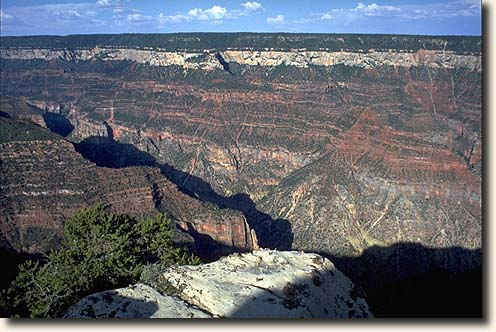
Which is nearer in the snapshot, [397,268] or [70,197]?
[397,268]


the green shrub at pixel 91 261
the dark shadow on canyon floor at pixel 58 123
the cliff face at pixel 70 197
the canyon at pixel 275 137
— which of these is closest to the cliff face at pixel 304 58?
the canyon at pixel 275 137

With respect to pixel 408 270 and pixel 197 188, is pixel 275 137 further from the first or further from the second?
pixel 408 270

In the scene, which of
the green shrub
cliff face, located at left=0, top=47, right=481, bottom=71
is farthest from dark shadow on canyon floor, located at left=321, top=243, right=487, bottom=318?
cliff face, located at left=0, top=47, right=481, bottom=71

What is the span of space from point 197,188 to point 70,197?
3274 cm

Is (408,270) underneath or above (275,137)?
underneath

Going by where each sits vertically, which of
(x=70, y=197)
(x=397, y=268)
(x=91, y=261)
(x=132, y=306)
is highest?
(x=132, y=306)

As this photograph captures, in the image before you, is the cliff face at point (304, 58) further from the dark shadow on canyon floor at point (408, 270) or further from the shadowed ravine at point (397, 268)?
the dark shadow on canyon floor at point (408, 270)

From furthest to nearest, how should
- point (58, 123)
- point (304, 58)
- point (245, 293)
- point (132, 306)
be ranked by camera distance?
point (304, 58) < point (58, 123) < point (245, 293) < point (132, 306)

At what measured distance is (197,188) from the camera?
80938 millimetres

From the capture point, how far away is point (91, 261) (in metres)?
21.9

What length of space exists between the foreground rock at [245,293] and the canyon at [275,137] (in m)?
23.1

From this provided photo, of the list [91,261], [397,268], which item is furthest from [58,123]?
[91,261]

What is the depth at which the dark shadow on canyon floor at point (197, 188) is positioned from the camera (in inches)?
2350

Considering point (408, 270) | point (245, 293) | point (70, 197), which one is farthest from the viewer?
point (70, 197)
